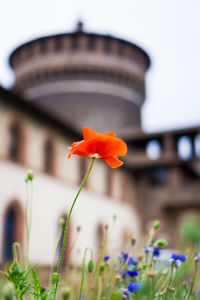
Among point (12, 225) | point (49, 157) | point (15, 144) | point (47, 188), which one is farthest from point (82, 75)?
point (12, 225)

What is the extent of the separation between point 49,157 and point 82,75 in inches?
664

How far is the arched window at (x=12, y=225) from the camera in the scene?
18.2 metres

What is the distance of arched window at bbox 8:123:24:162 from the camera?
19109mm

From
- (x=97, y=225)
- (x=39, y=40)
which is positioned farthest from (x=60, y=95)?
(x=97, y=225)

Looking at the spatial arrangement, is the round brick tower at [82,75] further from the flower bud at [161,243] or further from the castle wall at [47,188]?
the flower bud at [161,243]

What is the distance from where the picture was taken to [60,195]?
2094cm

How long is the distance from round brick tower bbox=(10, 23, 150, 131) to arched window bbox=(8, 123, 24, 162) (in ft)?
55.1

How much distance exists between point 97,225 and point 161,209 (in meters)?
6.00

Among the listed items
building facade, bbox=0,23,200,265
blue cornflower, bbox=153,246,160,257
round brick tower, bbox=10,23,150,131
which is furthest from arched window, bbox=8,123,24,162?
blue cornflower, bbox=153,246,160,257

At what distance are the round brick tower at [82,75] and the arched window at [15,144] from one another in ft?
55.1

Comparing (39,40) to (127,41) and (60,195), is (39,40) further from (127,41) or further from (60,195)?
(60,195)

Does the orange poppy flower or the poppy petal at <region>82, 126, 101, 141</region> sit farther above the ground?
the poppy petal at <region>82, 126, 101, 141</region>

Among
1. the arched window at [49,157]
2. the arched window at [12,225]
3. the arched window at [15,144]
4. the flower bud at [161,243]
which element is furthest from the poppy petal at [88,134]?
the arched window at [49,157]

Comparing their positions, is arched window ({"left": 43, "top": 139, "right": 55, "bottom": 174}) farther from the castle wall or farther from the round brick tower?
the round brick tower
